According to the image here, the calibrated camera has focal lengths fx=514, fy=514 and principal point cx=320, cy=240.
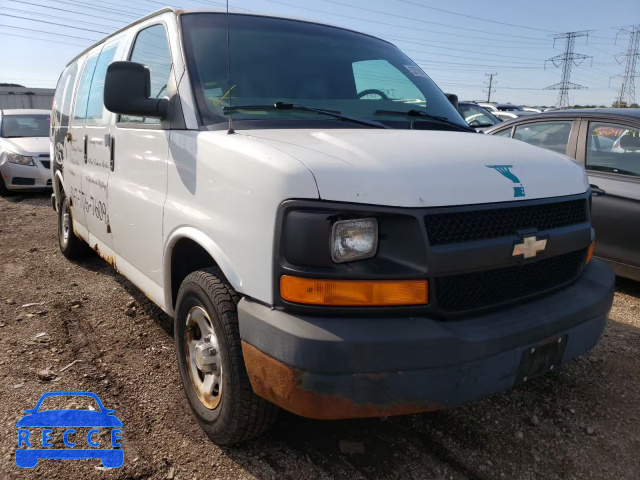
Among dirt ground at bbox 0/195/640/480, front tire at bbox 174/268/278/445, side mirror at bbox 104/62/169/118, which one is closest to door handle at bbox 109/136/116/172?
side mirror at bbox 104/62/169/118

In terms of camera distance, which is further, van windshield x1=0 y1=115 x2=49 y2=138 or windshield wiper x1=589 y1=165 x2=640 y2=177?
van windshield x1=0 y1=115 x2=49 y2=138

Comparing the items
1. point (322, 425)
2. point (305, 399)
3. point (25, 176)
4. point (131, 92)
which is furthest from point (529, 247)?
point (25, 176)

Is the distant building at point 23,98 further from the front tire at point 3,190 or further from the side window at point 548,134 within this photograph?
the side window at point 548,134

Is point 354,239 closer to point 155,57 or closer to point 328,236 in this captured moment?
point 328,236

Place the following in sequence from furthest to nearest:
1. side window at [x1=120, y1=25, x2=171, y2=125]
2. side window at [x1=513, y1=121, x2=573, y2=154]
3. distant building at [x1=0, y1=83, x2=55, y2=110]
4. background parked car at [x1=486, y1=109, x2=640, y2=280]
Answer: distant building at [x1=0, y1=83, x2=55, y2=110]
side window at [x1=513, y1=121, x2=573, y2=154]
background parked car at [x1=486, y1=109, x2=640, y2=280]
side window at [x1=120, y1=25, x2=171, y2=125]

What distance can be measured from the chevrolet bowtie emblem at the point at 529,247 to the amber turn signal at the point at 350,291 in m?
0.47

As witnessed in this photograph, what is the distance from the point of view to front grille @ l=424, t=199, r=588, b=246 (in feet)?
6.20

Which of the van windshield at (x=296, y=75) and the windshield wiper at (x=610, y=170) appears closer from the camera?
the van windshield at (x=296, y=75)

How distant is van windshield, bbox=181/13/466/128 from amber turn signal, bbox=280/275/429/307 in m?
0.99

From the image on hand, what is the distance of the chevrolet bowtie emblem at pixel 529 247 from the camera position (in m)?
2.06

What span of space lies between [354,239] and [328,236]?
0.11 meters

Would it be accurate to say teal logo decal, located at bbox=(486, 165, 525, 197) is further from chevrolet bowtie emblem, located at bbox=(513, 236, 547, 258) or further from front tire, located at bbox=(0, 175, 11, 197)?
front tire, located at bbox=(0, 175, 11, 197)

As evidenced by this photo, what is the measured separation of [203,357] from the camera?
2.31 metres

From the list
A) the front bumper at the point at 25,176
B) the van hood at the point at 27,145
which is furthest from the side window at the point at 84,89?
the van hood at the point at 27,145
